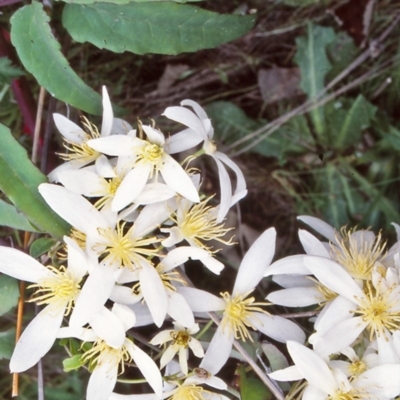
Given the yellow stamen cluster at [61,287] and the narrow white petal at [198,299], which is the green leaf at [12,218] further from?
the narrow white petal at [198,299]

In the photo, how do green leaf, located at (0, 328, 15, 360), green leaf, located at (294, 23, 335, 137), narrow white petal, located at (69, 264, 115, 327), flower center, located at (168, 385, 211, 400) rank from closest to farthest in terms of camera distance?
narrow white petal, located at (69, 264, 115, 327) < flower center, located at (168, 385, 211, 400) < green leaf, located at (0, 328, 15, 360) < green leaf, located at (294, 23, 335, 137)

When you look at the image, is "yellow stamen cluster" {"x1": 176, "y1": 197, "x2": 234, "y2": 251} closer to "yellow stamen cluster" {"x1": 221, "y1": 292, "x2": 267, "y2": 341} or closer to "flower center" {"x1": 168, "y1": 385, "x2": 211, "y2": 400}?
"yellow stamen cluster" {"x1": 221, "y1": 292, "x2": 267, "y2": 341}

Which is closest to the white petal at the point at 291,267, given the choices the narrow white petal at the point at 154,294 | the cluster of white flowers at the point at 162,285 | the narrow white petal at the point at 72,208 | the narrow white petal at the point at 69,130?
the cluster of white flowers at the point at 162,285

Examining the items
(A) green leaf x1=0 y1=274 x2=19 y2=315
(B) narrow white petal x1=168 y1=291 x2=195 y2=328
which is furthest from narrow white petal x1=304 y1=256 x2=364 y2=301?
(A) green leaf x1=0 y1=274 x2=19 y2=315

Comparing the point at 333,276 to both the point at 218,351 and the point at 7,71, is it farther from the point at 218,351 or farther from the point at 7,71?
the point at 7,71

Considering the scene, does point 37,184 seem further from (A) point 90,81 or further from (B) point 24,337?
(A) point 90,81

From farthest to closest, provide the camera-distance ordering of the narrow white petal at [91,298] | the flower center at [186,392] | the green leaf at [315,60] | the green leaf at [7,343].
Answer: the green leaf at [315,60] → the green leaf at [7,343] → the flower center at [186,392] → the narrow white petal at [91,298]
